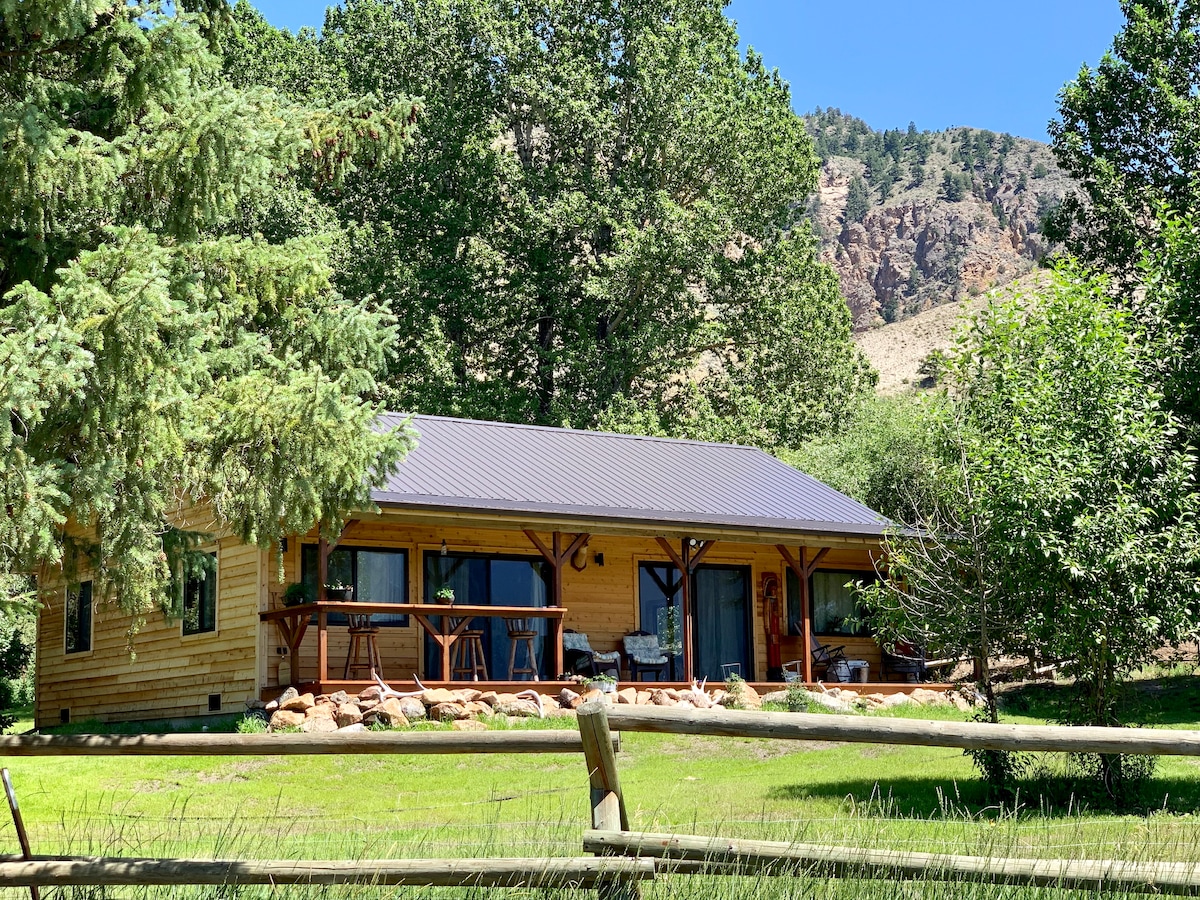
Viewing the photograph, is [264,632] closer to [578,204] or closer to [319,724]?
[319,724]

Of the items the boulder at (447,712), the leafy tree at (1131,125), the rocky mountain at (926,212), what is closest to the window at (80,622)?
A: the boulder at (447,712)

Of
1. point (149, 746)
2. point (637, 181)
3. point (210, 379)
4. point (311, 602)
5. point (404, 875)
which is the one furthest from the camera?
point (637, 181)

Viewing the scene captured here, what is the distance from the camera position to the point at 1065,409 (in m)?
11.0

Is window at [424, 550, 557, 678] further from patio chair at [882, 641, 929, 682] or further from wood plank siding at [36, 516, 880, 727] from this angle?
patio chair at [882, 641, 929, 682]

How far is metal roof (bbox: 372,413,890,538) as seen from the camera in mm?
18469

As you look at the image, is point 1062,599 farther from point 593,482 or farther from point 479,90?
point 479,90

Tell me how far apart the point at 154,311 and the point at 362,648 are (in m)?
12.3

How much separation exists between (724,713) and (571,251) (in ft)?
102

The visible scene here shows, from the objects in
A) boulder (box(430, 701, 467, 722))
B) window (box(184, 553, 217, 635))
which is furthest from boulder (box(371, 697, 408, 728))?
window (box(184, 553, 217, 635))

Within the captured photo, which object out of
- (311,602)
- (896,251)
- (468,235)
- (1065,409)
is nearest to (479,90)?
(468,235)

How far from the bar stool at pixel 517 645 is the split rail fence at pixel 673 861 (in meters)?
12.6

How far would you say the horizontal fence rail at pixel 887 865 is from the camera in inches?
211

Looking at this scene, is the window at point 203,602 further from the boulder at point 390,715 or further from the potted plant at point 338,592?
the boulder at point 390,715

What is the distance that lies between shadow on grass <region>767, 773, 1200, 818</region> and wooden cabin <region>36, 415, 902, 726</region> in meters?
5.05
